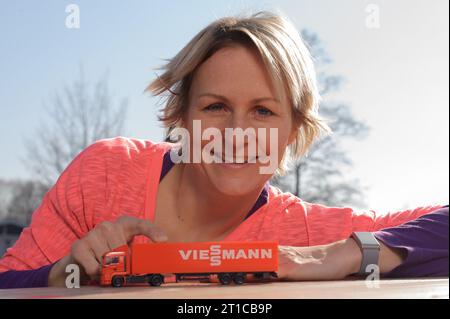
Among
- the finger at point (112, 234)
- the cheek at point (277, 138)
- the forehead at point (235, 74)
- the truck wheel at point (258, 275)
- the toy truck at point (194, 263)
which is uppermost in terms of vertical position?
the forehead at point (235, 74)

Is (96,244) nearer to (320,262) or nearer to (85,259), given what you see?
(85,259)

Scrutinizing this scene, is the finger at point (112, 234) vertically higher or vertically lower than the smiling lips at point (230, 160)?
lower

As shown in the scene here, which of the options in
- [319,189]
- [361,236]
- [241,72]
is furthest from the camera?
[319,189]

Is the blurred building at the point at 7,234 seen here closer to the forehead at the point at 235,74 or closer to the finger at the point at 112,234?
the forehead at the point at 235,74

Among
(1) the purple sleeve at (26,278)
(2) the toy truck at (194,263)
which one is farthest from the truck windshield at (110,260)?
(1) the purple sleeve at (26,278)

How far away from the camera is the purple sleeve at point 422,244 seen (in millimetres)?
1187

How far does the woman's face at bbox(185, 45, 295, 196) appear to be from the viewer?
1.34 m

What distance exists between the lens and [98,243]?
1.15 m

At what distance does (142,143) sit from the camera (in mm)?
1695

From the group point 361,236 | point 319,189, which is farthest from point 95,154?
point 319,189

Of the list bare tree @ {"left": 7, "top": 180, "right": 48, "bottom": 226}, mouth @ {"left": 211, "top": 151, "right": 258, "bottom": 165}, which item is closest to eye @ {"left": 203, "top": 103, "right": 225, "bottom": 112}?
mouth @ {"left": 211, "top": 151, "right": 258, "bottom": 165}

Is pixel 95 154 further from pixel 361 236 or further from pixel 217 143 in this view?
pixel 361 236

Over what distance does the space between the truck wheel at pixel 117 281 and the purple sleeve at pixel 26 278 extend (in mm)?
180
